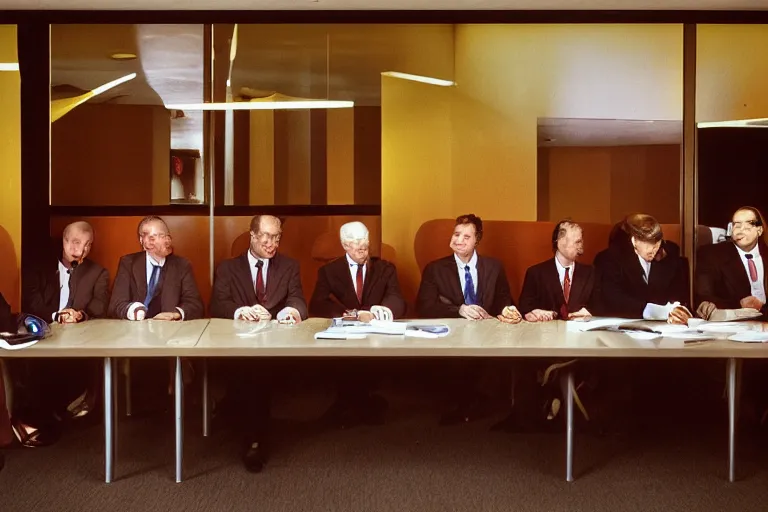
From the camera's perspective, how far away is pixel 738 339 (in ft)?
13.5

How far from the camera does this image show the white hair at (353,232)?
5480 mm

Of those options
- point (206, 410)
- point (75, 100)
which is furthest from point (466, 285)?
point (75, 100)

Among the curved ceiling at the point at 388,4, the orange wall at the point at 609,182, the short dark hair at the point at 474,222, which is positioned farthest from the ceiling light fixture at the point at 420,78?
the short dark hair at the point at 474,222

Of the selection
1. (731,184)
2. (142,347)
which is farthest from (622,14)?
(142,347)

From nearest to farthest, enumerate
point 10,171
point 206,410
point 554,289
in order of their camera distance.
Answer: point 206,410, point 554,289, point 10,171

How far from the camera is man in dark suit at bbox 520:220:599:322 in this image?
18.0ft

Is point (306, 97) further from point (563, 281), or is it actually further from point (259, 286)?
point (563, 281)

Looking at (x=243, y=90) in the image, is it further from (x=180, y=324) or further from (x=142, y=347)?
(x=142, y=347)

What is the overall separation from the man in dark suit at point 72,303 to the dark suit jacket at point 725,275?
13.7 feet

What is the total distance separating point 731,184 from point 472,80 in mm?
1985

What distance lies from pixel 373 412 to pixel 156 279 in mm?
1681

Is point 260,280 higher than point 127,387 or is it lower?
higher

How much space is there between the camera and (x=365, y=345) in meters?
3.98

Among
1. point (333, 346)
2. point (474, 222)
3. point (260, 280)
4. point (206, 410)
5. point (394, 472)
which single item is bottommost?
point (394, 472)
